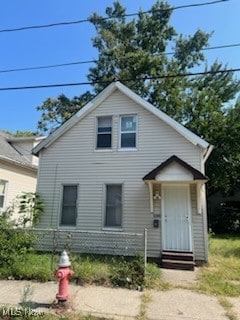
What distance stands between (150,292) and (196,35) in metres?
23.3

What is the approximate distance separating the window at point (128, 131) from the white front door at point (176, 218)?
2152 mm

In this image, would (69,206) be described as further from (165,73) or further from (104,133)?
(165,73)

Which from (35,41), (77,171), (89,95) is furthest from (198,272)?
(89,95)

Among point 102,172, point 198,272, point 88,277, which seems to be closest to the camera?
point 88,277

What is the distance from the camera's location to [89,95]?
24.4m

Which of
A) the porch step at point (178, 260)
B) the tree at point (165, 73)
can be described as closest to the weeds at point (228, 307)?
the porch step at point (178, 260)

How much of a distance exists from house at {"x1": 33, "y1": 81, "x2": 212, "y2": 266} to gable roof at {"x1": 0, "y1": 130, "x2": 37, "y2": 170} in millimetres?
4203

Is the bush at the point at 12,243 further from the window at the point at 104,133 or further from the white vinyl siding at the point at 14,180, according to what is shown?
the white vinyl siding at the point at 14,180

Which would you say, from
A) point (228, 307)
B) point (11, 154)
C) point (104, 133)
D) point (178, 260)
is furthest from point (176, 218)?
point (11, 154)

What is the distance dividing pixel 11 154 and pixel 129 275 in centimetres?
1196

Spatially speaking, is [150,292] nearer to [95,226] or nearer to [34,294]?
[34,294]

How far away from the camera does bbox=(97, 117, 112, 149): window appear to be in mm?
10797

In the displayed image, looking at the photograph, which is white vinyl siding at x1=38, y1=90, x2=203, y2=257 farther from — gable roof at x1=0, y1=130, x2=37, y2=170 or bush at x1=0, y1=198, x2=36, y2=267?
gable roof at x1=0, y1=130, x2=37, y2=170

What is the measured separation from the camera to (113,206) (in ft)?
33.3
